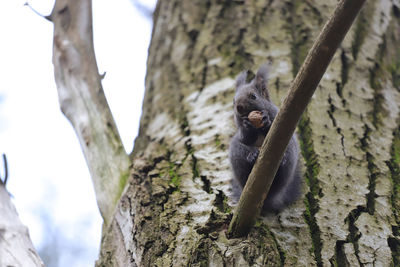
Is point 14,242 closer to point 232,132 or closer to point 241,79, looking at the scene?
point 232,132

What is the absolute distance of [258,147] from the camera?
87.5 inches

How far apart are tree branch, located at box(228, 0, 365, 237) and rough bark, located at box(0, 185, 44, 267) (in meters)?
0.78

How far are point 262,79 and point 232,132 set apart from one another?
31cm

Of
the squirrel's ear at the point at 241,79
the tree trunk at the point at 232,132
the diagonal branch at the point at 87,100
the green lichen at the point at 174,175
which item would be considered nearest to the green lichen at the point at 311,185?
the tree trunk at the point at 232,132

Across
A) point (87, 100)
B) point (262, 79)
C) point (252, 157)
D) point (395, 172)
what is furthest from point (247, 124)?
point (87, 100)

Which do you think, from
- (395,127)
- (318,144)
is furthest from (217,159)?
(395,127)

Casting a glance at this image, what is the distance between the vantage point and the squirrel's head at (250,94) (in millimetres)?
2260

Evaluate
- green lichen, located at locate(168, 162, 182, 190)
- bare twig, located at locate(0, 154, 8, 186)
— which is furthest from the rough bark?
green lichen, located at locate(168, 162, 182, 190)

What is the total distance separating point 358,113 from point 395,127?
0.68 ft

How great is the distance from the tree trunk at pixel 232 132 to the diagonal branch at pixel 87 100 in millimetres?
84

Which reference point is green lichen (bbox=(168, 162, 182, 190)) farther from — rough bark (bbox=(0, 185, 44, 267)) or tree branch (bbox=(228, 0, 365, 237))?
rough bark (bbox=(0, 185, 44, 267))

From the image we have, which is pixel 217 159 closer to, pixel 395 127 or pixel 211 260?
pixel 211 260

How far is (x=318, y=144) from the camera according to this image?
2.20 meters

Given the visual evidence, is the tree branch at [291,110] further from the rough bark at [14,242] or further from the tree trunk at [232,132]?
the rough bark at [14,242]
